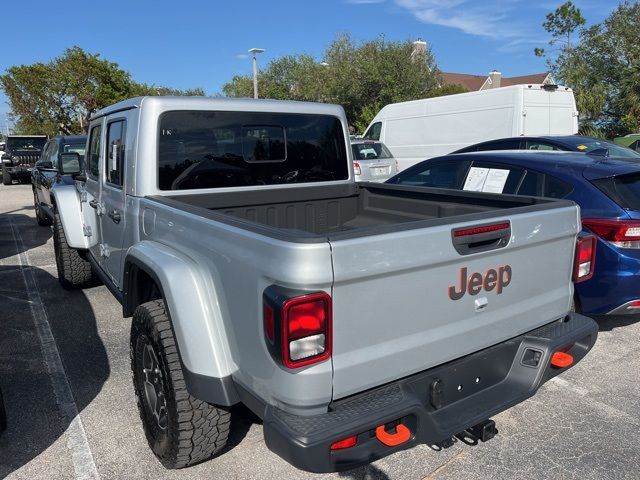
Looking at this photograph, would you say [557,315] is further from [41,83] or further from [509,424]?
[41,83]

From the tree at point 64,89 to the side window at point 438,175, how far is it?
26499mm

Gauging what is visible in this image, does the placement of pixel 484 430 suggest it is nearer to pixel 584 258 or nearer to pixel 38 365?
pixel 584 258

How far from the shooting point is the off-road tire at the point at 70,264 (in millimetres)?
5492

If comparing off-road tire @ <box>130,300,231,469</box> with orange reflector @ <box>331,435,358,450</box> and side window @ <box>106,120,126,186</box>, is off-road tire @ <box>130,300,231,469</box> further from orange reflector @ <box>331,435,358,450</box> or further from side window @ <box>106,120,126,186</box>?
side window @ <box>106,120,126,186</box>

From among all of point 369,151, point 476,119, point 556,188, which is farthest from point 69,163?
point 476,119

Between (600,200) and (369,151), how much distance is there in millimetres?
8476

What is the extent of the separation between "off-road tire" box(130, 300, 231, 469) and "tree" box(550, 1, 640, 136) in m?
25.6

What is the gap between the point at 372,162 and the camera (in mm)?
11922

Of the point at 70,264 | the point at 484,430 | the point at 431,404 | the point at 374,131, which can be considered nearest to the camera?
the point at 431,404

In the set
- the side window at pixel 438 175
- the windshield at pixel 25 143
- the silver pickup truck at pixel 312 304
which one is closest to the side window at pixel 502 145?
the side window at pixel 438 175

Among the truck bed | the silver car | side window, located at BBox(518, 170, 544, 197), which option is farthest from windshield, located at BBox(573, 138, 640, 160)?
the truck bed

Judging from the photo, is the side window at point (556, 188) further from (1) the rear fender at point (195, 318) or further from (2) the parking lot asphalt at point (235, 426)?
(1) the rear fender at point (195, 318)

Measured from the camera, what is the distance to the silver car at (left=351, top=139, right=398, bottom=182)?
11.7 m

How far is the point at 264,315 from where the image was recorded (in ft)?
6.17
